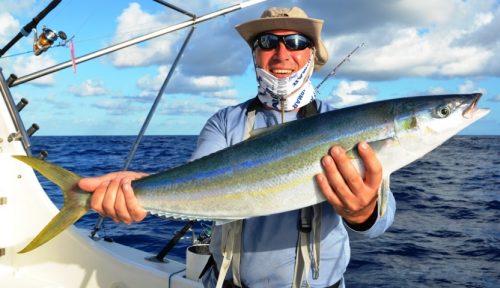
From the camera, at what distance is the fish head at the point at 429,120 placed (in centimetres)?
265

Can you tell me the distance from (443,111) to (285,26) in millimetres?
1304

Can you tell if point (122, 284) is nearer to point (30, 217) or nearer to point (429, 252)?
point (30, 217)

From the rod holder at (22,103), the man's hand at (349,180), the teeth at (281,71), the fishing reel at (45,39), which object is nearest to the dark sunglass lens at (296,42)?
the teeth at (281,71)

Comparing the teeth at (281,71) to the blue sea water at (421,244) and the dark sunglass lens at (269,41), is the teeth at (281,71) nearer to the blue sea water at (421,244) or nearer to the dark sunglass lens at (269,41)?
the dark sunglass lens at (269,41)

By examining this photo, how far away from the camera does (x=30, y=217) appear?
5.07 metres

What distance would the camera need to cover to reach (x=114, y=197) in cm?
293

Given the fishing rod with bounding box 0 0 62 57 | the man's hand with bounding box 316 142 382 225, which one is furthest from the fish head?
the fishing rod with bounding box 0 0 62 57

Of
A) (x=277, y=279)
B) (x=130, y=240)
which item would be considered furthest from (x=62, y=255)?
(x=130, y=240)

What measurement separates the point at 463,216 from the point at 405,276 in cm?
665

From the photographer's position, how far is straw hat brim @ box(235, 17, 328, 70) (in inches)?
129

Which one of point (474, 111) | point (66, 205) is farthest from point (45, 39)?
point (474, 111)

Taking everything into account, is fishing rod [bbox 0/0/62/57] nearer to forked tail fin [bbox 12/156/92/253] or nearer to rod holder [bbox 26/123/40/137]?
rod holder [bbox 26/123/40/137]

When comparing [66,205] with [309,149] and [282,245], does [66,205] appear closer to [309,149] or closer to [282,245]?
[282,245]

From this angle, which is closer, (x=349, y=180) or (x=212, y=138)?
(x=349, y=180)
